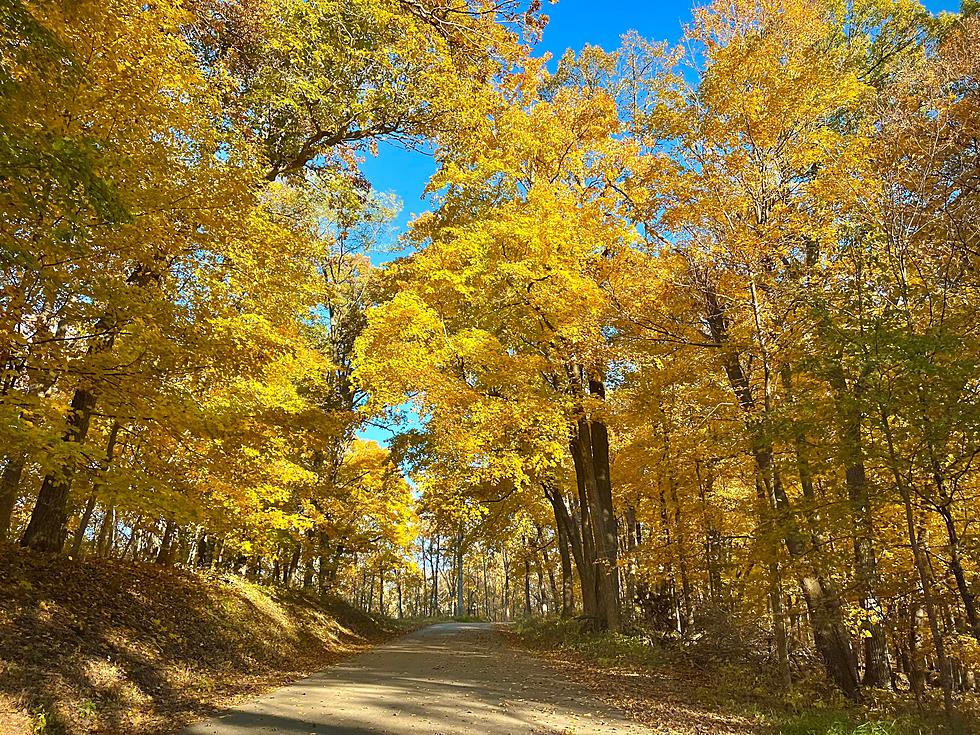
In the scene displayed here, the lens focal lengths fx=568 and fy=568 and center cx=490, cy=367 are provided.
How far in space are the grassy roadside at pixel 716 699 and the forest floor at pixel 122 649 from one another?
554 centimetres

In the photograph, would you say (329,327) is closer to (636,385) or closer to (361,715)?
(636,385)

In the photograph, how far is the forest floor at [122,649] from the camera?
585 centimetres

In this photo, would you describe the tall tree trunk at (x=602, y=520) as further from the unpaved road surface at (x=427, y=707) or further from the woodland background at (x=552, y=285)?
the unpaved road surface at (x=427, y=707)

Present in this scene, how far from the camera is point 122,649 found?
299 inches

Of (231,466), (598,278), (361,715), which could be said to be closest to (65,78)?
(231,466)

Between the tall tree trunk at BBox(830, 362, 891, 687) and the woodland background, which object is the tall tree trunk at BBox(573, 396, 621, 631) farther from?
the tall tree trunk at BBox(830, 362, 891, 687)

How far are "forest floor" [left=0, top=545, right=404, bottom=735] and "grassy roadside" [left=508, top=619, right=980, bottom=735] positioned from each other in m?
5.54

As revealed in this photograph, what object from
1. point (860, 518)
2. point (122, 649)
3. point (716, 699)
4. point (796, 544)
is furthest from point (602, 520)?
point (122, 649)

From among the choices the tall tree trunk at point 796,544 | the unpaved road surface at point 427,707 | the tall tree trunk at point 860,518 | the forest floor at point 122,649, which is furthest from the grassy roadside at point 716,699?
the forest floor at point 122,649

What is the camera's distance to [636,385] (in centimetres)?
1246

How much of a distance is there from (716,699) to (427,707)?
425 centimetres

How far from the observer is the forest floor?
19.2 feet

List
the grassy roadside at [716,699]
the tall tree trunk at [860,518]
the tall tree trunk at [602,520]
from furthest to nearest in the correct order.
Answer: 1. the tall tree trunk at [602,520]
2. the grassy roadside at [716,699]
3. the tall tree trunk at [860,518]

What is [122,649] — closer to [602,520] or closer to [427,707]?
[427,707]
